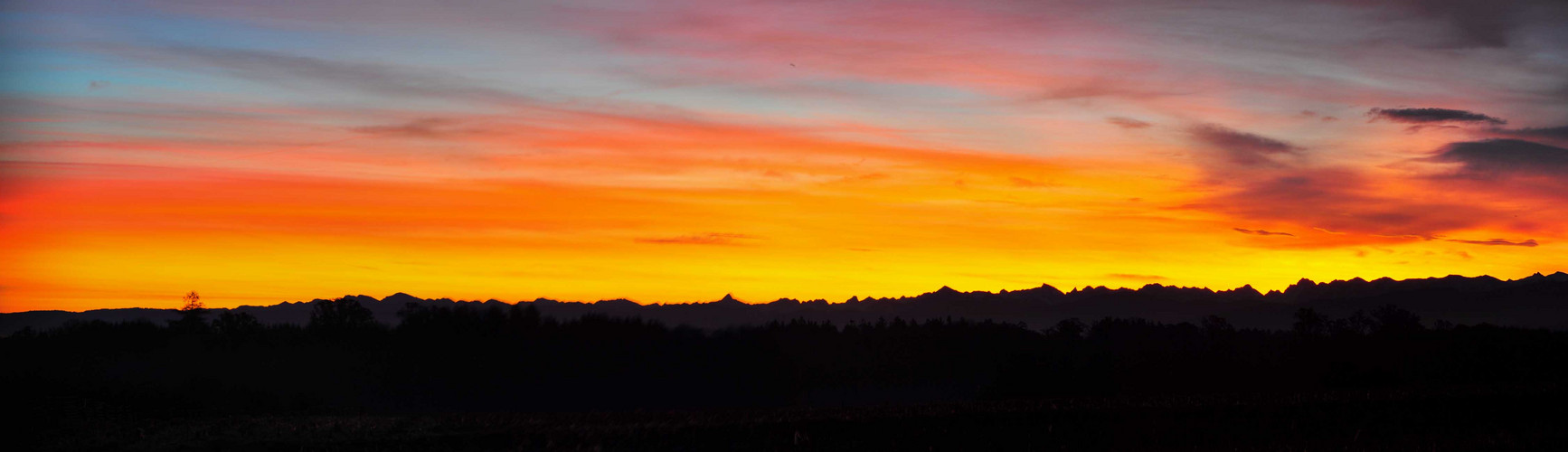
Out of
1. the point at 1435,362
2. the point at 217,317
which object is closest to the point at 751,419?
the point at 1435,362

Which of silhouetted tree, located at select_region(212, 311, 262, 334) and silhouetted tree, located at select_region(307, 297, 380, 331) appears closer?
silhouetted tree, located at select_region(307, 297, 380, 331)

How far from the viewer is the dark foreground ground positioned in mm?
30859

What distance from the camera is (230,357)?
7306 cm

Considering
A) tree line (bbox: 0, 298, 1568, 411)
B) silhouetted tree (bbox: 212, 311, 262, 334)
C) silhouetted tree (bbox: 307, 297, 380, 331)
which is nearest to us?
tree line (bbox: 0, 298, 1568, 411)

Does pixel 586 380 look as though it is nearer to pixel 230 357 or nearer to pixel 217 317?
pixel 230 357

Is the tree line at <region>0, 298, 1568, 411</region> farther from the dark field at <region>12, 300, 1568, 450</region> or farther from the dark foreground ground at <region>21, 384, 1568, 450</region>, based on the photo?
the dark foreground ground at <region>21, 384, 1568, 450</region>

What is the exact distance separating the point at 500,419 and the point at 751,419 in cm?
831

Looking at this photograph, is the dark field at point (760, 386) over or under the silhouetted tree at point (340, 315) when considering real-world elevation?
under

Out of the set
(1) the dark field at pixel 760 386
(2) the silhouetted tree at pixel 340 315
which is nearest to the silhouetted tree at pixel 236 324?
(1) the dark field at pixel 760 386

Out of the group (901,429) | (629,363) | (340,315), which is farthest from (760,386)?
(901,429)

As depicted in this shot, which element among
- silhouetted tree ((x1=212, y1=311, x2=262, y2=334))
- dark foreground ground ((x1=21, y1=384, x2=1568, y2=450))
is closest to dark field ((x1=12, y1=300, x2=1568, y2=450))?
dark foreground ground ((x1=21, y1=384, x2=1568, y2=450))

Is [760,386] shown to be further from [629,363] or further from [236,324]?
[236,324]

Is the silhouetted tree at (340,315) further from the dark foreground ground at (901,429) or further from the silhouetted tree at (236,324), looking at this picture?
the dark foreground ground at (901,429)

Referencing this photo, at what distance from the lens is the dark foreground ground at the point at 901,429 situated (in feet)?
101
